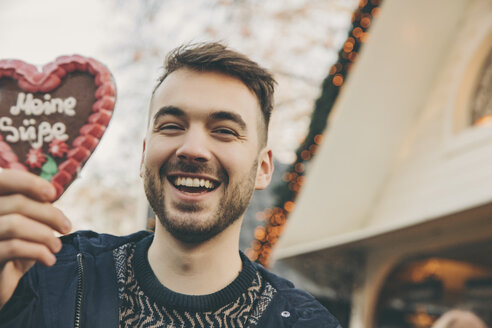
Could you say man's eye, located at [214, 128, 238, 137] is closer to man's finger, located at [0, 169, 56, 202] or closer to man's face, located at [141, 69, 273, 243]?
man's face, located at [141, 69, 273, 243]

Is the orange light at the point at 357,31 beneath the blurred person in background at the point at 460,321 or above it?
above

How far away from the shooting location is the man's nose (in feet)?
5.65

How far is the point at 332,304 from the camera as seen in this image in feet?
27.9

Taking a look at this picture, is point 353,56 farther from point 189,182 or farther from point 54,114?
point 54,114

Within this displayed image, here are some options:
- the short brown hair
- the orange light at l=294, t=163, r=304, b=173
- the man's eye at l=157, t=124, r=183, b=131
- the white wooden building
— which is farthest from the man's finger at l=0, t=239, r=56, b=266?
the orange light at l=294, t=163, r=304, b=173

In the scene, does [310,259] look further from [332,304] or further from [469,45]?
[469,45]

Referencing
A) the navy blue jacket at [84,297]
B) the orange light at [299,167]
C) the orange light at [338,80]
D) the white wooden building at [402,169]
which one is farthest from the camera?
the orange light at [299,167]

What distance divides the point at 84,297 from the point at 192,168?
0.51 meters

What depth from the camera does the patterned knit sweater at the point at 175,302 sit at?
1.64 metres

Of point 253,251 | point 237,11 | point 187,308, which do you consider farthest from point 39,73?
point 237,11

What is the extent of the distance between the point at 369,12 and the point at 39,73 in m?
6.24

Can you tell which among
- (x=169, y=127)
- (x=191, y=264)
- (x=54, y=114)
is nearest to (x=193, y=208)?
(x=191, y=264)

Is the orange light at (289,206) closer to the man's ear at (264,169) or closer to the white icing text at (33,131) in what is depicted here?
the man's ear at (264,169)

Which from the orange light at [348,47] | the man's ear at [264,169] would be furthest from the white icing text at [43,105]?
the orange light at [348,47]
